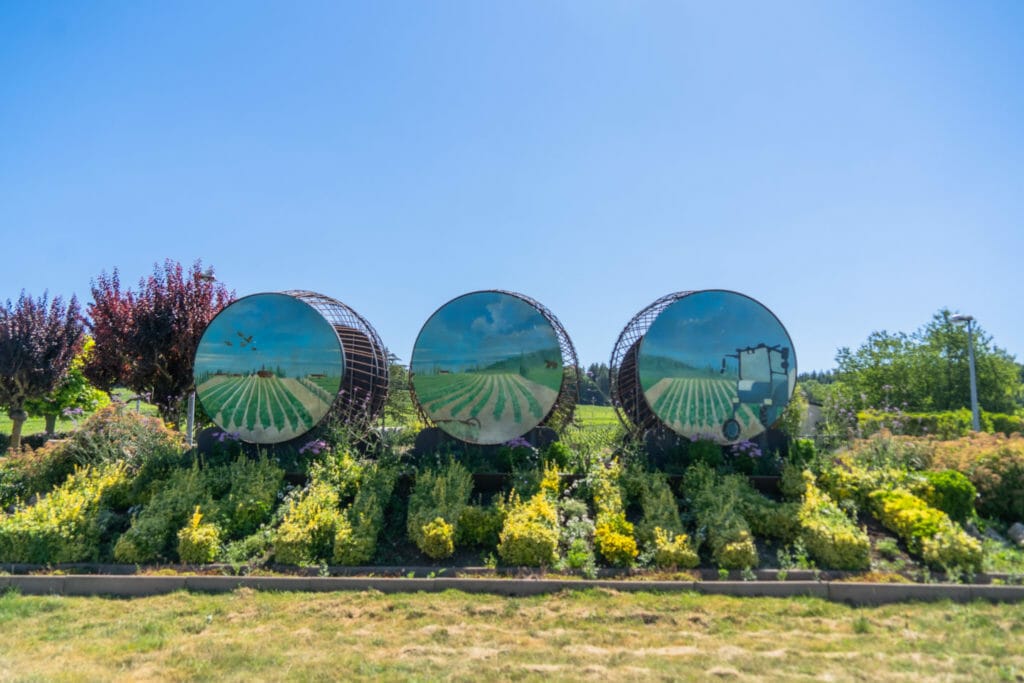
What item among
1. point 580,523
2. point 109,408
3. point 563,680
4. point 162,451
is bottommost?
point 563,680

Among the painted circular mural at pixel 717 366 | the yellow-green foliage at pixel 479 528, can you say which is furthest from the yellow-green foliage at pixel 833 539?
the yellow-green foliage at pixel 479 528

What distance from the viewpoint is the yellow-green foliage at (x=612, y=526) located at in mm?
6473

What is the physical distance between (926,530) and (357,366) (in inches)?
344

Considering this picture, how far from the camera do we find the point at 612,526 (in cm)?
692

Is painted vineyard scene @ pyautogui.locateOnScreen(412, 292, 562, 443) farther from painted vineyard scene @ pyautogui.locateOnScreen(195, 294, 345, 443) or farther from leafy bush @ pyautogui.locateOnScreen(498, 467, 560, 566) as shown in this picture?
leafy bush @ pyautogui.locateOnScreen(498, 467, 560, 566)

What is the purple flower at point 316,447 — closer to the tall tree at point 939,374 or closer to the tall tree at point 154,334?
the tall tree at point 154,334

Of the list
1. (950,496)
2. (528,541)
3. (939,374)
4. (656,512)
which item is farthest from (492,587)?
(939,374)

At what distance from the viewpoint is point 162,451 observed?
9.49 meters

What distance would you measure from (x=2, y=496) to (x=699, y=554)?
10.5 metres

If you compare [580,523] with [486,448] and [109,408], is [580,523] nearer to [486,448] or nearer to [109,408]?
[486,448]

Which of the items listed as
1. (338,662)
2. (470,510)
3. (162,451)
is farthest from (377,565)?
(162,451)

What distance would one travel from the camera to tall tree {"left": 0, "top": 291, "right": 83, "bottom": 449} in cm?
1328

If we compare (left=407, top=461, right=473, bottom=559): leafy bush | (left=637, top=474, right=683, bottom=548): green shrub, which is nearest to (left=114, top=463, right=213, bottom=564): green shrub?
(left=407, top=461, right=473, bottom=559): leafy bush

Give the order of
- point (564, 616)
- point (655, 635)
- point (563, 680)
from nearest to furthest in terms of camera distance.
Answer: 1. point (563, 680)
2. point (655, 635)
3. point (564, 616)
